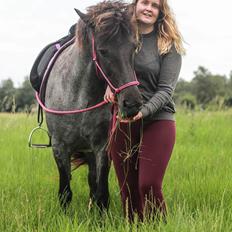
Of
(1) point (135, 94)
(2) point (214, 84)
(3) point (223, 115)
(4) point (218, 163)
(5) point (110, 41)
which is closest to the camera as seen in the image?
(1) point (135, 94)

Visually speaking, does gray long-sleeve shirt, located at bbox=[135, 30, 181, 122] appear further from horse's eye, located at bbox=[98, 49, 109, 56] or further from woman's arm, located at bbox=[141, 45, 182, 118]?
horse's eye, located at bbox=[98, 49, 109, 56]

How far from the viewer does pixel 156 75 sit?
10.2 ft

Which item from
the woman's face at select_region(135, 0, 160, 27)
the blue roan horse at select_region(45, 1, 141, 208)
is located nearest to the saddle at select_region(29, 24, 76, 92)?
the blue roan horse at select_region(45, 1, 141, 208)

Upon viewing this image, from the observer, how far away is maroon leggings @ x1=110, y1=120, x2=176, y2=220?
3055 mm

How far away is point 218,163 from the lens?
4.97 m

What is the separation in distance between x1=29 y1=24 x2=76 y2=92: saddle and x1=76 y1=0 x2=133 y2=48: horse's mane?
101cm

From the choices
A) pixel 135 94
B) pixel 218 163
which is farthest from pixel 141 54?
pixel 218 163

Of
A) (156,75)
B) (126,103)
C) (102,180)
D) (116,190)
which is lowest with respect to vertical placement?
(116,190)

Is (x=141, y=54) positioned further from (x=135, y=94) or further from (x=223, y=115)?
(x=223, y=115)

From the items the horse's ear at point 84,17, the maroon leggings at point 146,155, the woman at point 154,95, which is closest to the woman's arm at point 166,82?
the woman at point 154,95

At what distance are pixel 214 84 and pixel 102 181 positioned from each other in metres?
57.0

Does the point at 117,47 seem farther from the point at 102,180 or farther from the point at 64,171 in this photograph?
the point at 64,171

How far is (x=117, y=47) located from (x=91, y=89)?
0.72 meters

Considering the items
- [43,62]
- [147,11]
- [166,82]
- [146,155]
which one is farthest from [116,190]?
[147,11]
